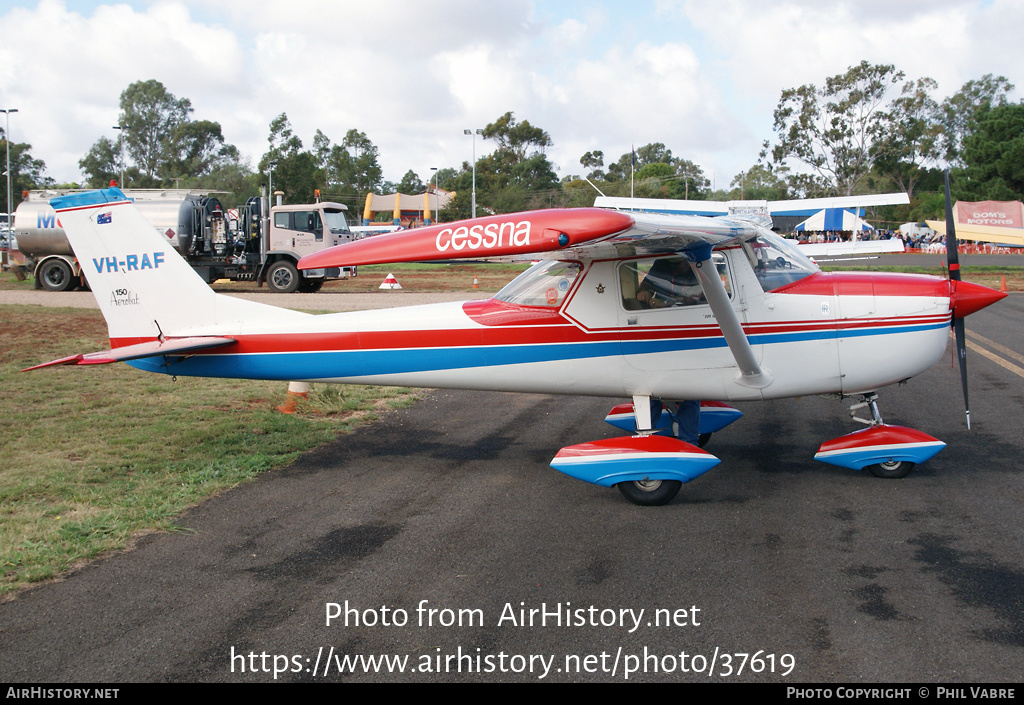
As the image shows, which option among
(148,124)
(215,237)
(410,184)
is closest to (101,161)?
(148,124)

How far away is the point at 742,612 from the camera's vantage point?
13.5 ft

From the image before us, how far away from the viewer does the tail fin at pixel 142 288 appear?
7.07 meters

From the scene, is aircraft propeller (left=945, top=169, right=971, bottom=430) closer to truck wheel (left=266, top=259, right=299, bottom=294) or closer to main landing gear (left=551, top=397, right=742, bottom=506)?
main landing gear (left=551, top=397, right=742, bottom=506)

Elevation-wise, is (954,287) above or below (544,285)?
below

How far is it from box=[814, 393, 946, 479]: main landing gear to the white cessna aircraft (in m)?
0.02

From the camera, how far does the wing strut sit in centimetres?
589

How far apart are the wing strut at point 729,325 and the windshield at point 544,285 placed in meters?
1.16

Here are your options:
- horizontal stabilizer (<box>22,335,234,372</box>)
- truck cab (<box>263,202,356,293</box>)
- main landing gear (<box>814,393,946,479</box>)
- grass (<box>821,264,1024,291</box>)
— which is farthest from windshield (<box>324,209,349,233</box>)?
main landing gear (<box>814,393,946,479</box>)

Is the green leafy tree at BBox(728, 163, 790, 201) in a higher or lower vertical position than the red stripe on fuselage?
higher

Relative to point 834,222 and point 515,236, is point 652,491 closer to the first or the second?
point 515,236

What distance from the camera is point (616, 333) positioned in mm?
6621

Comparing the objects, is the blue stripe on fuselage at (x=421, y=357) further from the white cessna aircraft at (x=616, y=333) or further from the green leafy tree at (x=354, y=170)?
the green leafy tree at (x=354, y=170)

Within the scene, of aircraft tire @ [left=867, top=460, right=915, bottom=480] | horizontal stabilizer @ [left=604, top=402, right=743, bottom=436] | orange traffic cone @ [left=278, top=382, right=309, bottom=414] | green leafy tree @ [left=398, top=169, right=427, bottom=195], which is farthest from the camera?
green leafy tree @ [left=398, top=169, right=427, bottom=195]

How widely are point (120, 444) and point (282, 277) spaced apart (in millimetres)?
19051
